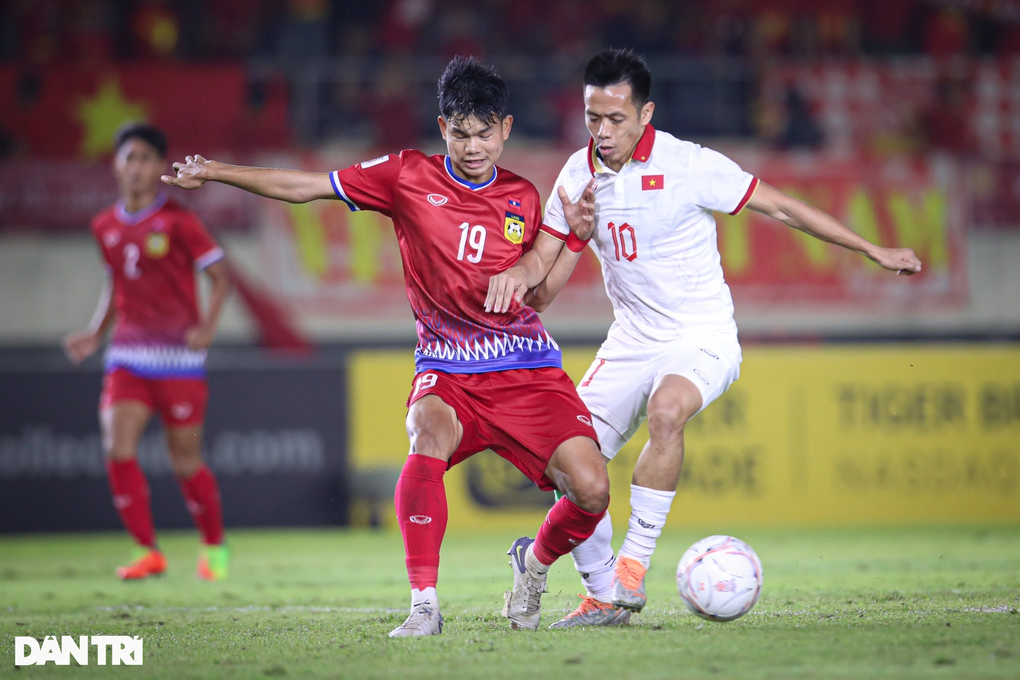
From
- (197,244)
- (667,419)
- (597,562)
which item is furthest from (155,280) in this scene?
(667,419)

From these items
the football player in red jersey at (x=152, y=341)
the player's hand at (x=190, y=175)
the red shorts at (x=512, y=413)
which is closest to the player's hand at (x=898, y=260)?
the red shorts at (x=512, y=413)

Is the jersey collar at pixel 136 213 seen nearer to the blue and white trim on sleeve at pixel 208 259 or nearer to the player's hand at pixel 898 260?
the blue and white trim on sleeve at pixel 208 259

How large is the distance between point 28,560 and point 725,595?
21.3 ft

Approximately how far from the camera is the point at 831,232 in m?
5.07

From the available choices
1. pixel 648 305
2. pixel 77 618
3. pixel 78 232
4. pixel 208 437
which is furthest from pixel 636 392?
pixel 78 232

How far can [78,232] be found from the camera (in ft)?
46.1

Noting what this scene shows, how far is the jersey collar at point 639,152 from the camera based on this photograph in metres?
5.26

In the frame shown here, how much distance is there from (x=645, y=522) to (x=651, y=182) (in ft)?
4.93

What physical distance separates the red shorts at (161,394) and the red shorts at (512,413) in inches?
132

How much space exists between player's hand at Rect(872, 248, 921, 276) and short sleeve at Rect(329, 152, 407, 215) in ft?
6.85

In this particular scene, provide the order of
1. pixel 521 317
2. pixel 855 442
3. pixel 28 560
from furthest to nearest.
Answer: pixel 855 442 < pixel 28 560 < pixel 521 317

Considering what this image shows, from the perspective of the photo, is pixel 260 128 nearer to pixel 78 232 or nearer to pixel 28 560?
pixel 78 232

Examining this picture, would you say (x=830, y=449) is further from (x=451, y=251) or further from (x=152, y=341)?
(x=451, y=251)

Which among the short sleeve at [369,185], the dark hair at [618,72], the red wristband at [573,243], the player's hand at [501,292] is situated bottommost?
the player's hand at [501,292]
